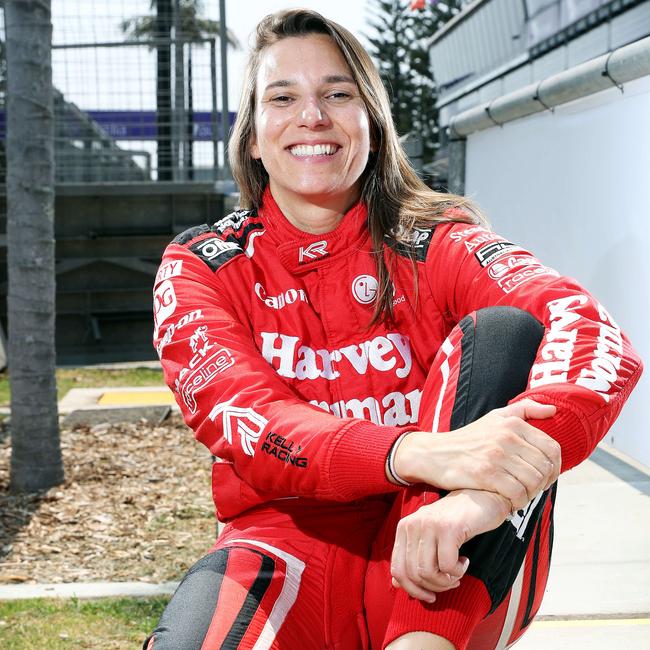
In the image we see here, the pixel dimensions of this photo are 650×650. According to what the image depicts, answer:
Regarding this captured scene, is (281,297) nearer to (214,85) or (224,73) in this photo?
(224,73)

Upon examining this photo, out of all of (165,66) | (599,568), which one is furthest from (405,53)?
(599,568)

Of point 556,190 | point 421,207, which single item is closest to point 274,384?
point 421,207

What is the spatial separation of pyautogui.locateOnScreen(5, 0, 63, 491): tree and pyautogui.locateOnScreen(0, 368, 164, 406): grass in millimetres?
3020

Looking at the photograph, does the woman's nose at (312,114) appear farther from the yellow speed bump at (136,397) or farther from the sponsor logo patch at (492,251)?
the yellow speed bump at (136,397)

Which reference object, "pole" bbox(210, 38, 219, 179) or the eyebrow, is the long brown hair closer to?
the eyebrow

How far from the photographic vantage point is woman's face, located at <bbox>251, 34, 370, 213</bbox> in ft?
8.00

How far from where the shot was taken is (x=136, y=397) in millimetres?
8125

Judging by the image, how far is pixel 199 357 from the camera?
2.19 m

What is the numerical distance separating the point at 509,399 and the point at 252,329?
0.67 metres

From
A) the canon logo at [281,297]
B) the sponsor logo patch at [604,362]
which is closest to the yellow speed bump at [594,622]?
the sponsor logo patch at [604,362]

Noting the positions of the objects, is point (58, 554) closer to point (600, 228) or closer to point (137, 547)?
point (137, 547)

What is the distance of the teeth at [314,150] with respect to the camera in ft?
7.98

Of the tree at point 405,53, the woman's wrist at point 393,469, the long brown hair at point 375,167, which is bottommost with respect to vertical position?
the woman's wrist at point 393,469

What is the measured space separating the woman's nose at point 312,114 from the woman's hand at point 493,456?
890mm
